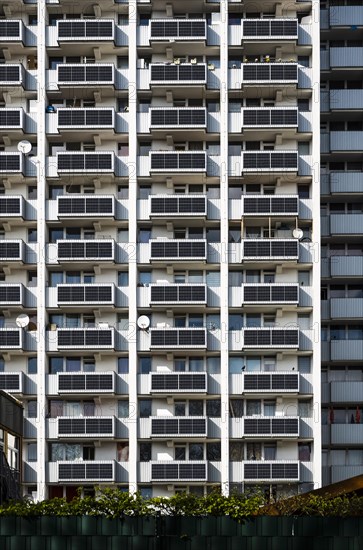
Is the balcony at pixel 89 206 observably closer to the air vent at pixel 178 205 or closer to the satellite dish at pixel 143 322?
the air vent at pixel 178 205

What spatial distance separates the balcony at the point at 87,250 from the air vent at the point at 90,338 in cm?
398

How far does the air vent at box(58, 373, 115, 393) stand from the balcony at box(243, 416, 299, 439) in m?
7.80

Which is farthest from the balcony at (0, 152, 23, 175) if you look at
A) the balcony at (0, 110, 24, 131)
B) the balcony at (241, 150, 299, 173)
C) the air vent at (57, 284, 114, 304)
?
the balcony at (241, 150, 299, 173)

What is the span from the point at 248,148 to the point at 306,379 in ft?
45.4

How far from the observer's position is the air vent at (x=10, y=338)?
7119 centimetres

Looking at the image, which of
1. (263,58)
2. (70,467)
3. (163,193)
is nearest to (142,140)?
(163,193)

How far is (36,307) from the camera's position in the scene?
72375mm

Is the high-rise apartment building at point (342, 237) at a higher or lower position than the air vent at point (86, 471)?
higher

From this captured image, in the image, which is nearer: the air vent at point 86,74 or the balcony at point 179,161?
the balcony at point 179,161

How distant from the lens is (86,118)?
73312 mm

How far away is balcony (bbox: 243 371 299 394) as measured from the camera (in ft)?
232

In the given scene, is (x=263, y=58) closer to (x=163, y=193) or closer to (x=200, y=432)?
(x=163, y=193)

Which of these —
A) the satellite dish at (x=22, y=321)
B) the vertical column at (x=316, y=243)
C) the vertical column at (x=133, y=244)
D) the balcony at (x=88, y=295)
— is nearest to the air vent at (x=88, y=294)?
the balcony at (x=88, y=295)

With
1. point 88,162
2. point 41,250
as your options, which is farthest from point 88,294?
point 88,162
